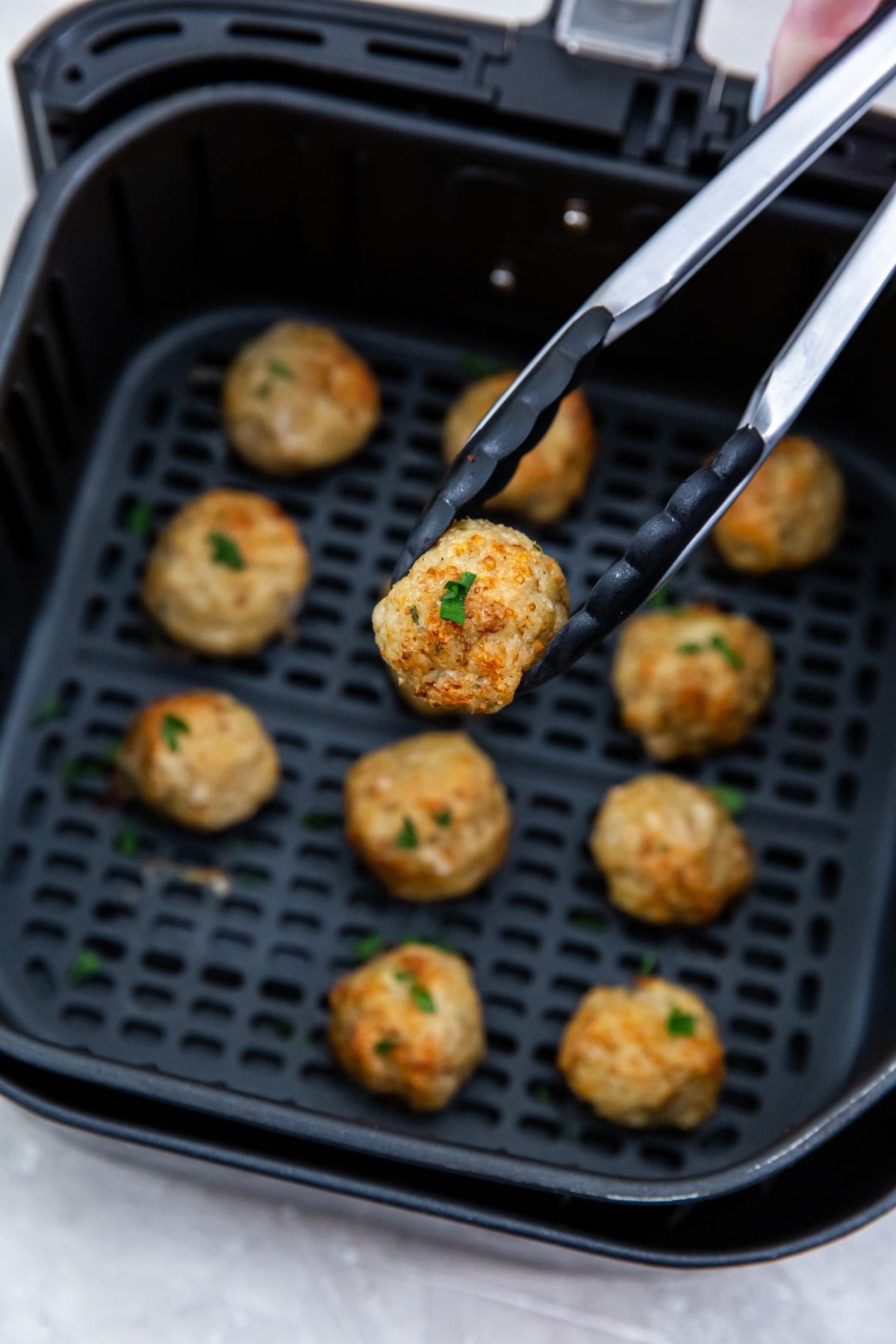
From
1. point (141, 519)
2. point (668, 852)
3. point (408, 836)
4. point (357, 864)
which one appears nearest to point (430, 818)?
point (408, 836)

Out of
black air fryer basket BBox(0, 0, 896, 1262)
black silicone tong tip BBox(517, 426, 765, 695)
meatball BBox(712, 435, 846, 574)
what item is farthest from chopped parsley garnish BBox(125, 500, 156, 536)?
black silicone tong tip BBox(517, 426, 765, 695)

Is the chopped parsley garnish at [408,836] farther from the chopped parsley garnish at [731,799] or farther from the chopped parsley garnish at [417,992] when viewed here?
the chopped parsley garnish at [731,799]

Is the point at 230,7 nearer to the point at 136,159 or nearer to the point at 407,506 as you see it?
the point at 136,159

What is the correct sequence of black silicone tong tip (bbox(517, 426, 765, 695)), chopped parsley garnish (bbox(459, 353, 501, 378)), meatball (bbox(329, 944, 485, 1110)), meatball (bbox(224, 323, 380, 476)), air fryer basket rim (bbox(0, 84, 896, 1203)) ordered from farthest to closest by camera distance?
1. chopped parsley garnish (bbox(459, 353, 501, 378))
2. meatball (bbox(224, 323, 380, 476))
3. meatball (bbox(329, 944, 485, 1110))
4. air fryer basket rim (bbox(0, 84, 896, 1203))
5. black silicone tong tip (bbox(517, 426, 765, 695))

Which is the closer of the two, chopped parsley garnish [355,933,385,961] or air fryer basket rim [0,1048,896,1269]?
air fryer basket rim [0,1048,896,1269]

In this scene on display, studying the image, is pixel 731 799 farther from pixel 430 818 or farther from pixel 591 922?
pixel 430 818

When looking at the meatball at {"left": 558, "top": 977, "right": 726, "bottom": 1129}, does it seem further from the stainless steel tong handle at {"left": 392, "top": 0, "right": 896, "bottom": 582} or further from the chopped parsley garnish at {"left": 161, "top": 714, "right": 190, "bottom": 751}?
the stainless steel tong handle at {"left": 392, "top": 0, "right": 896, "bottom": 582}

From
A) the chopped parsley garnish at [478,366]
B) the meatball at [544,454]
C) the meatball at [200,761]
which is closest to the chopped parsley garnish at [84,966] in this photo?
the meatball at [200,761]
